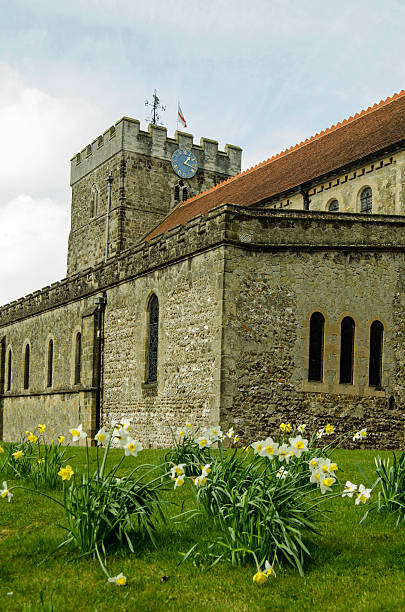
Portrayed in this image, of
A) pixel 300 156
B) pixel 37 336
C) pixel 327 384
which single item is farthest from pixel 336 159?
pixel 37 336

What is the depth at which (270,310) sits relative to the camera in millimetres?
17078

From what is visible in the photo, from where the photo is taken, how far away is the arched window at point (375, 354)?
57.4 ft

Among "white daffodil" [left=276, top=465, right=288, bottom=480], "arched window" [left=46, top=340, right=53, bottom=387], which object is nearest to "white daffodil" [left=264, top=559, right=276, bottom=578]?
"white daffodil" [left=276, top=465, right=288, bottom=480]

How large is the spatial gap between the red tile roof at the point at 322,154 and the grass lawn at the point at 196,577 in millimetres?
13945

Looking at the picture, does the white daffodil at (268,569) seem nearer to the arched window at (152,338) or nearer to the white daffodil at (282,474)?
the white daffodil at (282,474)

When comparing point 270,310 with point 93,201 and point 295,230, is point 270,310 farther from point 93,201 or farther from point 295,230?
point 93,201

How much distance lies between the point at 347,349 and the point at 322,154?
8.44m

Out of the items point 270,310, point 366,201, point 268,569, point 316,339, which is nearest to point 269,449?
point 268,569

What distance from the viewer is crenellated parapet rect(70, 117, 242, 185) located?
35.2 m

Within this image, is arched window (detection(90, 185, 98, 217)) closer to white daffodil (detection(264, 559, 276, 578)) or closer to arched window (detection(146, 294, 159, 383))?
arched window (detection(146, 294, 159, 383))

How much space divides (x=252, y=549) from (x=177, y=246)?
44.1ft

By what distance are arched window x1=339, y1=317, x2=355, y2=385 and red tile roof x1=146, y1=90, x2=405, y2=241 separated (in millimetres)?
5159

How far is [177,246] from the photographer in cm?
1955

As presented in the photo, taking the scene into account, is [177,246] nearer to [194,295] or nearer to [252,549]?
[194,295]
